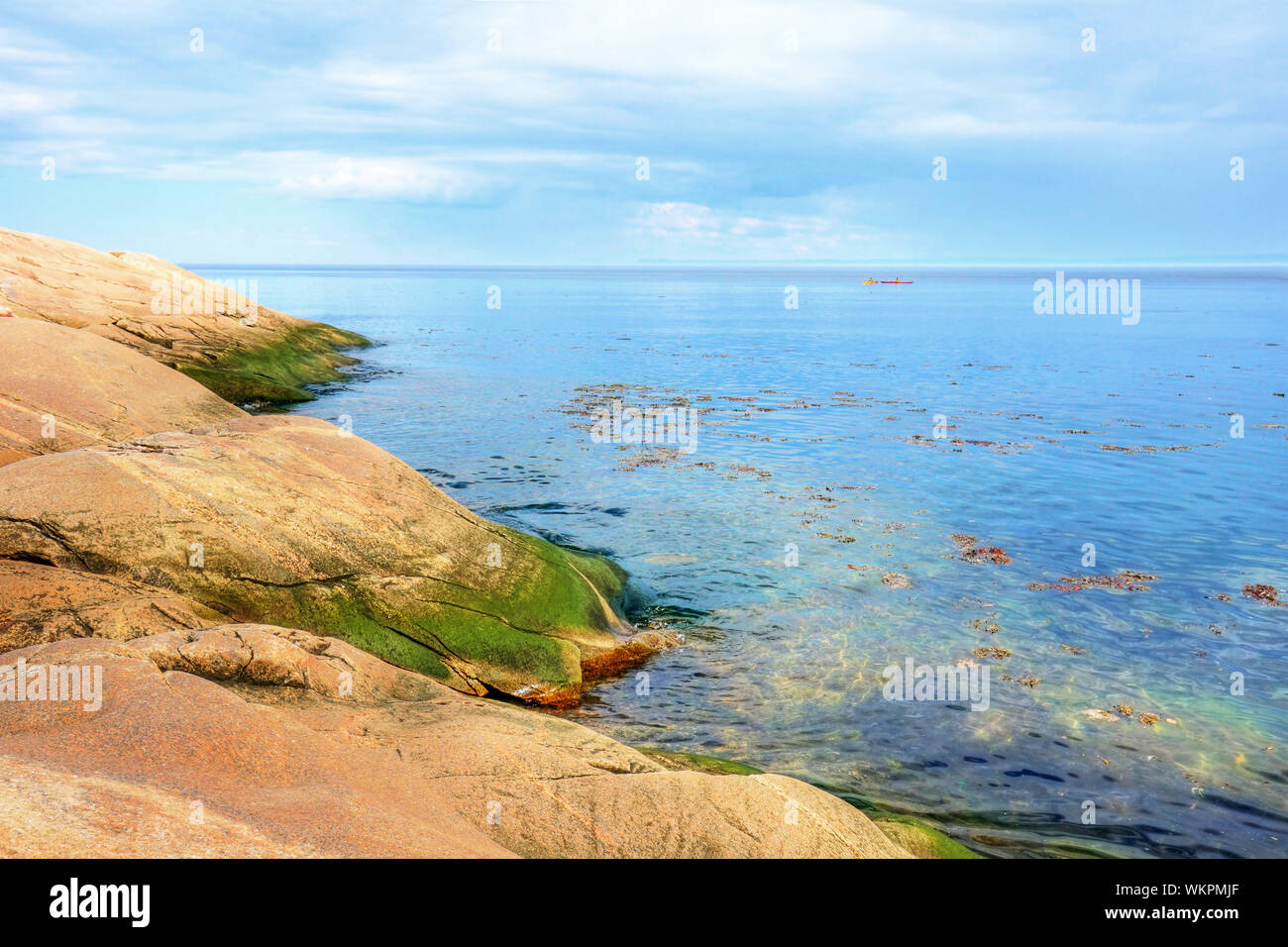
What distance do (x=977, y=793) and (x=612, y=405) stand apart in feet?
107

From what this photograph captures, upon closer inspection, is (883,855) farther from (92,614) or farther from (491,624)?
(92,614)

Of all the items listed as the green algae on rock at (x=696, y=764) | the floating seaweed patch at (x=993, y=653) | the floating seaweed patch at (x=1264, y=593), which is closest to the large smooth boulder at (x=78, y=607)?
the green algae on rock at (x=696, y=764)

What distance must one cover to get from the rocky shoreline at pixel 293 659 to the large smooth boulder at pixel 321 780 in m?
0.03

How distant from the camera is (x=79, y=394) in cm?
1847

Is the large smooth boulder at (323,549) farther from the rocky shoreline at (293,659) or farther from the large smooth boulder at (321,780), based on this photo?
the large smooth boulder at (321,780)

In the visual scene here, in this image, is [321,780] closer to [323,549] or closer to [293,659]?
[293,659]

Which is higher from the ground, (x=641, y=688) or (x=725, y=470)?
(x=725, y=470)

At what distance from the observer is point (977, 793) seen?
1150 cm

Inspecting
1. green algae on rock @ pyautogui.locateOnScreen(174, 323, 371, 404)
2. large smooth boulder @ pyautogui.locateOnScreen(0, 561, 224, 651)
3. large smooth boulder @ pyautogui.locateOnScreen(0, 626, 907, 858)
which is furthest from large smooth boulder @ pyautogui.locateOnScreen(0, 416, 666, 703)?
green algae on rock @ pyautogui.locateOnScreen(174, 323, 371, 404)

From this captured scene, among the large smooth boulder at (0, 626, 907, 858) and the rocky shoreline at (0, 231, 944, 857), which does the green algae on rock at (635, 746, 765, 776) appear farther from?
the large smooth boulder at (0, 626, 907, 858)

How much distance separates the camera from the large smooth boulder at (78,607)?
10.0 meters

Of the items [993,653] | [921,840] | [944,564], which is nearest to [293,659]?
[921,840]

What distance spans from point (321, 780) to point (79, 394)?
1485cm
